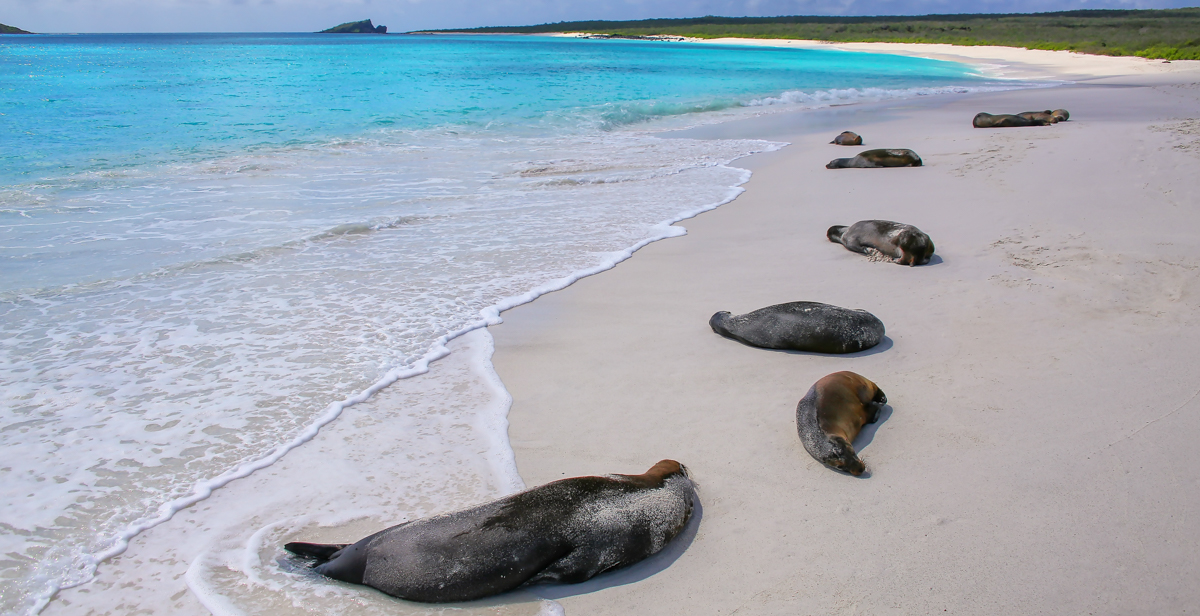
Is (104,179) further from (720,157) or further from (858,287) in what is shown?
(858,287)

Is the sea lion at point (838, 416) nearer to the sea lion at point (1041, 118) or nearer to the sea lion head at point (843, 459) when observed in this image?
the sea lion head at point (843, 459)

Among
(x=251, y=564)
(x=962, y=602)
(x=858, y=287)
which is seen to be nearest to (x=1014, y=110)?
(x=858, y=287)

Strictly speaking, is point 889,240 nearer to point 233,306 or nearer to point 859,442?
point 859,442

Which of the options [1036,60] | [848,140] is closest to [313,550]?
[848,140]

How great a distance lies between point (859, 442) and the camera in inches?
128

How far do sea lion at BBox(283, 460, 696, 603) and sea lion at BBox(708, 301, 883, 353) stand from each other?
1.87 m

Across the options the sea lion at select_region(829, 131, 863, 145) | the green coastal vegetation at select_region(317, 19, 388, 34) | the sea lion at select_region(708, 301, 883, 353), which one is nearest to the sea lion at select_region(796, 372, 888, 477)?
the sea lion at select_region(708, 301, 883, 353)

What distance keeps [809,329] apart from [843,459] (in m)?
1.31

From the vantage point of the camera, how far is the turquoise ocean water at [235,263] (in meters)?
3.17

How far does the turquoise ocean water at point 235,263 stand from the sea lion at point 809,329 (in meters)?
1.80

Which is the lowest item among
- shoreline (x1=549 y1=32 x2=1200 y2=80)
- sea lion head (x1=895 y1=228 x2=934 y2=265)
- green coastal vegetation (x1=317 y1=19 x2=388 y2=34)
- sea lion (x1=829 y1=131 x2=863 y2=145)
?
sea lion head (x1=895 y1=228 x2=934 y2=265)

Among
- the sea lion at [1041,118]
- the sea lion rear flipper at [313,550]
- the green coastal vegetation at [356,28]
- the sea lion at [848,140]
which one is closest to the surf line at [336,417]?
the sea lion rear flipper at [313,550]

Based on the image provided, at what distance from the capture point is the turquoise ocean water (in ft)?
10.4

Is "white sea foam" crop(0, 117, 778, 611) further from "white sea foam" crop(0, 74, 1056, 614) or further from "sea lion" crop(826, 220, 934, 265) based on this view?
"sea lion" crop(826, 220, 934, 265)
